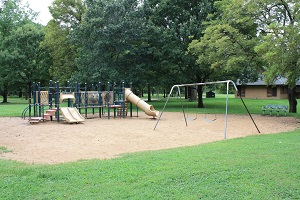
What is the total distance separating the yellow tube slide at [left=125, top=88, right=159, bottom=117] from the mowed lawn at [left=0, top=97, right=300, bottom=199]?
12.1 metres

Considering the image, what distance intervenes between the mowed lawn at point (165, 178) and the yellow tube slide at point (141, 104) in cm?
1209

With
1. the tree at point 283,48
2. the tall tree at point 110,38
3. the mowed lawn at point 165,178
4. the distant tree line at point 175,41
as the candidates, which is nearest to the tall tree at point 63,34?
the distant tree line at point 175,41

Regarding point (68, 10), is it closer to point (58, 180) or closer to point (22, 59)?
point (22, 59)

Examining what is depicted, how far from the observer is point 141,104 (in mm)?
19719

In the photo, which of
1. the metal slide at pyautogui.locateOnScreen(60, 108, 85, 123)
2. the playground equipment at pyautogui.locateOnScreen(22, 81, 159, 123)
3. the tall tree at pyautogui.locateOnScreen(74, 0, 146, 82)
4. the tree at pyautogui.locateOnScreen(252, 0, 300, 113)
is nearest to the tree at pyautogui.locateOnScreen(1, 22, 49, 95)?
the tall tree at pyautogui.locateOnScreen(74, 0, 146, 82)

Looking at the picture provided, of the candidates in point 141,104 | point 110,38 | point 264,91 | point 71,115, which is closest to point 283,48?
point 141,104

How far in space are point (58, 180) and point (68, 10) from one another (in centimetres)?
3344

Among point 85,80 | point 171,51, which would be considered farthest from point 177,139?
point 85,80

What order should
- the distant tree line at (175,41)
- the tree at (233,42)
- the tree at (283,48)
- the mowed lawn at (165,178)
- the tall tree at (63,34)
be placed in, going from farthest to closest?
1. the tall tree at (63,34)
2. the tree at (233,42)
3. the distant tree line at (175,41)
4. the tree at (283,48)
5. the mowed lawn at (165,178)

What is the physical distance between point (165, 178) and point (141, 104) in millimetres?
14630

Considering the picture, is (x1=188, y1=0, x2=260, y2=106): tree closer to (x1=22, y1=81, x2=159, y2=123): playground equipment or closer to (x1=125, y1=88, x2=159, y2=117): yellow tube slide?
(x1=125, y1=88, x2=159, y2=117): yellow tube slide

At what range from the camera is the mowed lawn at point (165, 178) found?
4508 mm

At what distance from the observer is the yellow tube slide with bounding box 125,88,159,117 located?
19047 mm

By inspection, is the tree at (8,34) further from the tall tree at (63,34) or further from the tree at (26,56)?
the tall tree at (63,34)
